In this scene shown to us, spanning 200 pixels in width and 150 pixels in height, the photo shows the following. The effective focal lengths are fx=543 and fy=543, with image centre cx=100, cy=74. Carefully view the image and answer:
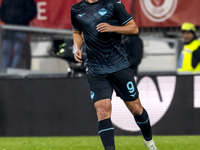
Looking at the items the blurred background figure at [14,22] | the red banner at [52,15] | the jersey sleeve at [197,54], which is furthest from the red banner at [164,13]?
the blurred background figure at [14,22]

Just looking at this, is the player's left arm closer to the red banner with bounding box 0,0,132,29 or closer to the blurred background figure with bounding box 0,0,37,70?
the blurred background figure with bounding box 0,0,37,70

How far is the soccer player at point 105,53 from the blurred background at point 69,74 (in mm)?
3073

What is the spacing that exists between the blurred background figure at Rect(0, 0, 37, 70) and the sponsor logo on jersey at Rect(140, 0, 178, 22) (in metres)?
2.32

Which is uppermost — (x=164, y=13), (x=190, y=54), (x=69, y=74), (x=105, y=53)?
(x=105, y=53)

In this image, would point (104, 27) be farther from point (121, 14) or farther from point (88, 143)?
point (88, 143)

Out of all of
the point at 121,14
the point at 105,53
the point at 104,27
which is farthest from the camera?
the point at 105,53

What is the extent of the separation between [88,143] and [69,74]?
2.06 metres

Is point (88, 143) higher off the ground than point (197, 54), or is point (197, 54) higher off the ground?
point (197, 54)

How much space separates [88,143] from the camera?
26.5ft

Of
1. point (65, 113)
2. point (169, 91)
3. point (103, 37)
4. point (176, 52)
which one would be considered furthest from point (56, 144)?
point (176, 52)

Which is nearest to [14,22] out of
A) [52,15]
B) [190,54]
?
[52,15]

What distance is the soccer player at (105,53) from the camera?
5.69 meters

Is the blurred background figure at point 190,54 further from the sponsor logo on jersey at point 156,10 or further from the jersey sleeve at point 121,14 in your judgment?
the jersey sleeve at point 121,14

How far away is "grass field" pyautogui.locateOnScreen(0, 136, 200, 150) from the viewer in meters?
7.31
